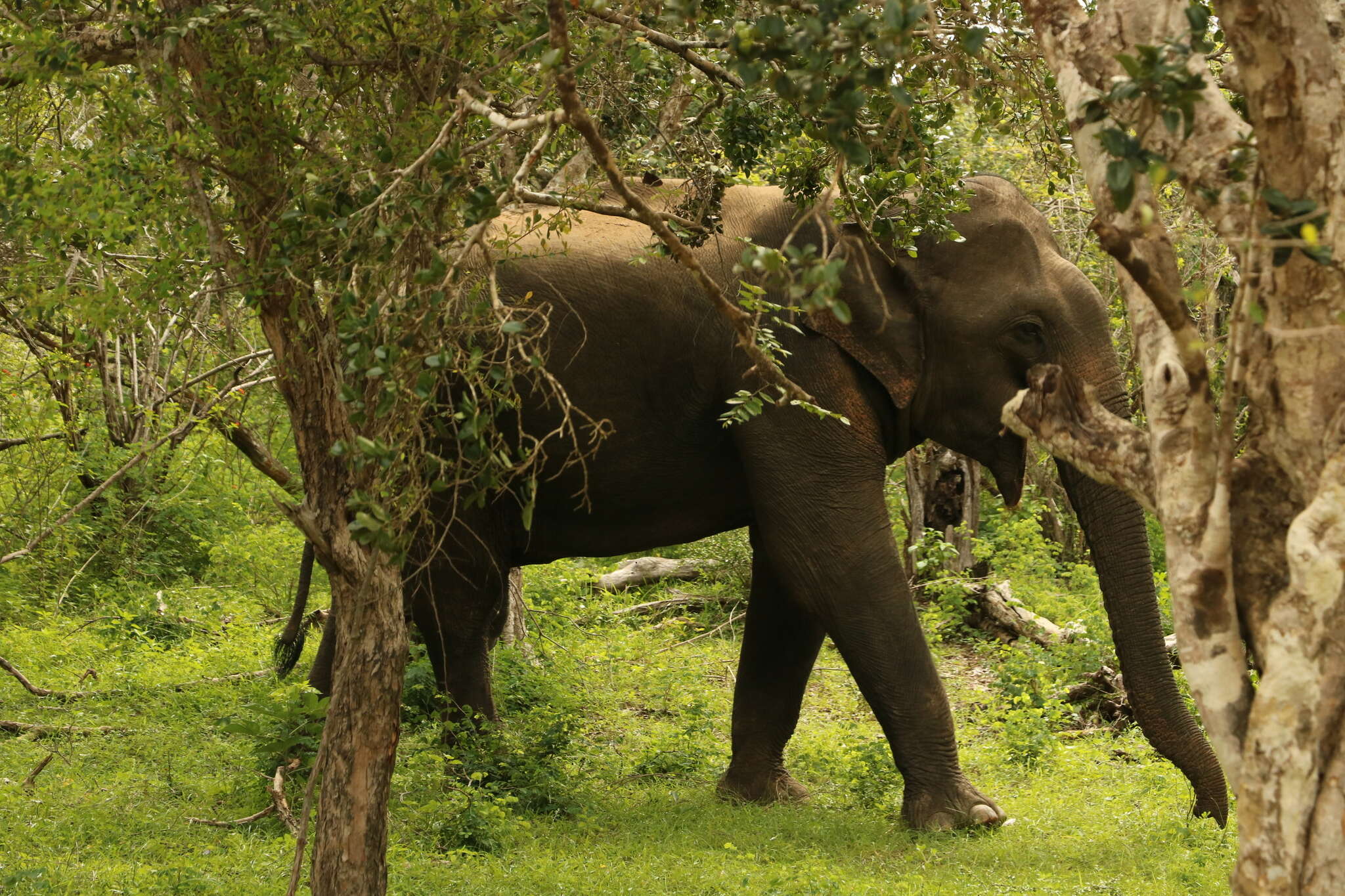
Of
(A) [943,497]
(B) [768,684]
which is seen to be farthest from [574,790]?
(A) [943,497]

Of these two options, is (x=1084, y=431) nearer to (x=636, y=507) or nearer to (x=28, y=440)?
(x=636, y=507)

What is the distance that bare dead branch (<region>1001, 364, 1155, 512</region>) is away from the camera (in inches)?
149

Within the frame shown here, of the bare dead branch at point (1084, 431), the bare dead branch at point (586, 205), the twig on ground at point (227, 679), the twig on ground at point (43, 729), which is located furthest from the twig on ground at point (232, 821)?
the bare dead branch at point (1084, 431)

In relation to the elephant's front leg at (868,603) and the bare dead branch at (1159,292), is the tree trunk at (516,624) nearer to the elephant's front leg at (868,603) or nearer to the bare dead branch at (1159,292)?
the elephant's front leg at (868,603)

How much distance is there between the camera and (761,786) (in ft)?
25.7

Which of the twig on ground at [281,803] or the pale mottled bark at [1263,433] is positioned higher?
the pale mottled bark at [1263,433]

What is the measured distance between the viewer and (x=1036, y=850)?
21.6 feet

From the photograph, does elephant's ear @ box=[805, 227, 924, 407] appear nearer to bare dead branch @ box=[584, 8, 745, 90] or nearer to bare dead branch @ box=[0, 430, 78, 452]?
bare dead branch @ box=[584, 8, 745, 90]

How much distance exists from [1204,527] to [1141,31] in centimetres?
121

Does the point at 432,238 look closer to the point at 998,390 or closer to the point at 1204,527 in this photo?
the point at 1204,527

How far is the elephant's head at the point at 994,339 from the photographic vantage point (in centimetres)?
704

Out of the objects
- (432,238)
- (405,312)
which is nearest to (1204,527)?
(405,312)

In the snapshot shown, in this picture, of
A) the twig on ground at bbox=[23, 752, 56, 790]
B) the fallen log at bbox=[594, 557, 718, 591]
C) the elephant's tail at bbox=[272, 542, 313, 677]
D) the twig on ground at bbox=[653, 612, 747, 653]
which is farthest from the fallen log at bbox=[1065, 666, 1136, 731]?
the twig on ground at bbox=[23, 752, 56, 790]

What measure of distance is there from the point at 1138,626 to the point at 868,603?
1.20 meters
